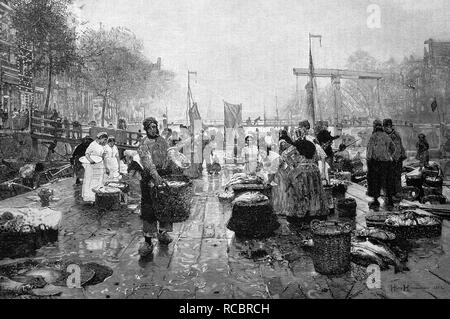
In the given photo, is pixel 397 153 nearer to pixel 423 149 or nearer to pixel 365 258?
pixel 423 149

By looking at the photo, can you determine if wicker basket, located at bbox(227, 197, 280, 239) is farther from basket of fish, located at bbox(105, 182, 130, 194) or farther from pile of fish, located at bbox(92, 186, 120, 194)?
basket of fish, located at bbox(105, 182, 130, 194)

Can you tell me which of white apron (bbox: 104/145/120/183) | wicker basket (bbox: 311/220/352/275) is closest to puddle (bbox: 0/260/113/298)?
wicker basket (bbox: 311/220/352/275)

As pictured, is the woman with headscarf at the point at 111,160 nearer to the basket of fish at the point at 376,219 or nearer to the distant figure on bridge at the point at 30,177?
the distant figure on bridge at the point at 30,177

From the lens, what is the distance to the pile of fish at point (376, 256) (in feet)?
13.7

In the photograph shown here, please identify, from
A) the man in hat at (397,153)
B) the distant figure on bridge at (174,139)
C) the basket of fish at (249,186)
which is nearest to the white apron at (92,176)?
the distant figure on bridge at (174,139)

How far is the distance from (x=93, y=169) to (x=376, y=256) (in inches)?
269

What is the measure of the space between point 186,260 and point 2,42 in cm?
2355

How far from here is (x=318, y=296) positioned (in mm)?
3523

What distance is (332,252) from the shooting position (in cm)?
397

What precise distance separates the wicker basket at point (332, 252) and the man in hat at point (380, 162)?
4.00 metres

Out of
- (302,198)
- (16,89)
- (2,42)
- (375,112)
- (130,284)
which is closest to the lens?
(130,284)

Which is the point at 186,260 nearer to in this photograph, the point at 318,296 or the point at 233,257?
the point at 233,257
